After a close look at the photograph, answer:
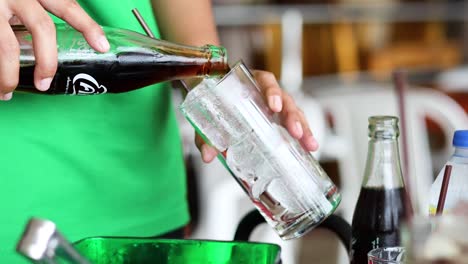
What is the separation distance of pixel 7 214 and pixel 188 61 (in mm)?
276

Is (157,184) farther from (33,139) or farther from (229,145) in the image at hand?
(229,145)

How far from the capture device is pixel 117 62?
2.48 feet

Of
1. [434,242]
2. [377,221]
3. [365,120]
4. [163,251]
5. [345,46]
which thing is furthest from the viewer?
[345,46]

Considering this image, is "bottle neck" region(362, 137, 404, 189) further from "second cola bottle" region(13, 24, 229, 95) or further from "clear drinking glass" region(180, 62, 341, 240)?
"second cola bottle" region(13, 24, 229, 95)

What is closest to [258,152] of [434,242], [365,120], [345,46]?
[434,242]

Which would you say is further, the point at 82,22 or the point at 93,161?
the point at 93,161

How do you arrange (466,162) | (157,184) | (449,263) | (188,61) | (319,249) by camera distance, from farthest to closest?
(319,249)
(157,184)
(188,61)
(466,162)
(449,263)

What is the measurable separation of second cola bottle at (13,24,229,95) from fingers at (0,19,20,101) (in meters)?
0.04

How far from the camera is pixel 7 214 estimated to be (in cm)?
85

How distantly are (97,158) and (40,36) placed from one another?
0.88 ft

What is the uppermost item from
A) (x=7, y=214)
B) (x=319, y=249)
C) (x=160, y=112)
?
(x=160, y=112)

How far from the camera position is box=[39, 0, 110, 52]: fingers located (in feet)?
2.22

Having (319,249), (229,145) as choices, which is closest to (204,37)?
(229,145)

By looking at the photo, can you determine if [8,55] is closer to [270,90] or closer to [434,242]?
[270,90]
